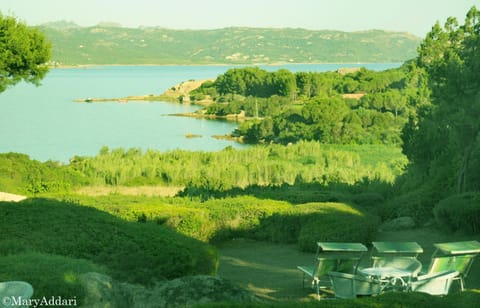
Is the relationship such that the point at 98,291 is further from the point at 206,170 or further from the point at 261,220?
the point at 206,170

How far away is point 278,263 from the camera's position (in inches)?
377

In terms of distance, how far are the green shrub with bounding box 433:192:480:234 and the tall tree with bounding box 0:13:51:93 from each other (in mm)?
14149

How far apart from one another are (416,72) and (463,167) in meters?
31.6

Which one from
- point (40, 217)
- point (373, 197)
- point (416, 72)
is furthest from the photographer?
point (416, 72)

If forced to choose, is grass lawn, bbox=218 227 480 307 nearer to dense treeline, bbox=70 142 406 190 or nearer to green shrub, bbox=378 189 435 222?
green shrub, bbox=378 189 435 222

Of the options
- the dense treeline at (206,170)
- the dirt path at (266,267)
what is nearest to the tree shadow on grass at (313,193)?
the dense treeline at (206,170)

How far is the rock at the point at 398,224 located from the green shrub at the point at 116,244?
564 cm

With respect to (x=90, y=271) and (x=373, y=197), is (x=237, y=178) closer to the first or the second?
(x=373, y=197)

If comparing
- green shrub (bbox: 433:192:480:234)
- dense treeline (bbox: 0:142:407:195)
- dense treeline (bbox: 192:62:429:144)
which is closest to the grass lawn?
green shrub (bbox: 433:192:480:234)

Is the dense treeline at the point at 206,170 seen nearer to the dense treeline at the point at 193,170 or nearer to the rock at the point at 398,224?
the dense treeline at the point at 193,170

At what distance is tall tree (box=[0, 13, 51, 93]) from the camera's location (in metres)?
19.9

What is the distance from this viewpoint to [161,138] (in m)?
47.7

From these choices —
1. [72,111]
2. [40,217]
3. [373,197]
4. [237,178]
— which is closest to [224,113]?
[72,111]

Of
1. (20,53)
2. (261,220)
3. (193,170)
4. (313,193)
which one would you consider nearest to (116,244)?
(261,220)
